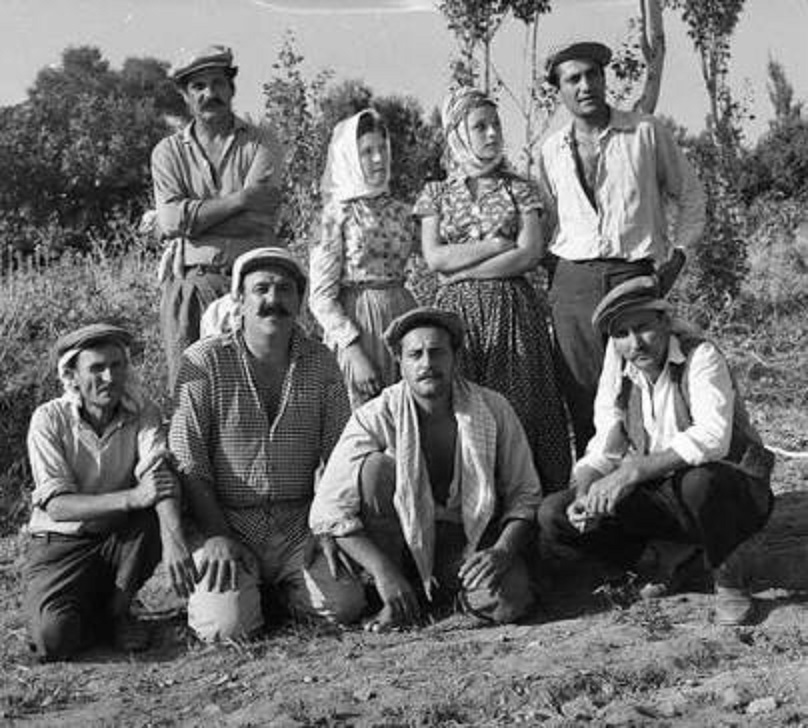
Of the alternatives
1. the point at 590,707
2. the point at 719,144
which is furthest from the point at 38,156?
the point at 590,707

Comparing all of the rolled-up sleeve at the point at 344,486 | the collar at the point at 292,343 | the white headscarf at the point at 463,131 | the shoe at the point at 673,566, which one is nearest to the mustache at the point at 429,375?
the rolled-up sleeve at the point at 344,486

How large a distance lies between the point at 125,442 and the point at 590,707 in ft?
6.24

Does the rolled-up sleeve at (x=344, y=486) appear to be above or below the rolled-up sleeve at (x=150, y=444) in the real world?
below

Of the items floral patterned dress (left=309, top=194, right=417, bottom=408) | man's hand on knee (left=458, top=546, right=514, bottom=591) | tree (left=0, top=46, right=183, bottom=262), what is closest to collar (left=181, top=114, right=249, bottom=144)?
floral patterned dress (left=309, top=194, right=417, bottom=408)

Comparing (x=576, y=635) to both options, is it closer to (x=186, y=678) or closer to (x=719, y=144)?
(x=186, y=678)

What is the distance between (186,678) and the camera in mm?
4113

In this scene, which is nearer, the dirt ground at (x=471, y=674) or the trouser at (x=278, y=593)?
the dirt ground at (x=471, y=674)

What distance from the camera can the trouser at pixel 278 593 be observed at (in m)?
4.36

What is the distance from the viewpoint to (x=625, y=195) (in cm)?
478

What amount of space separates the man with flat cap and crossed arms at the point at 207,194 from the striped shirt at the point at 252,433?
60 cm

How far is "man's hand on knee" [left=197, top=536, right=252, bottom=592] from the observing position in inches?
169

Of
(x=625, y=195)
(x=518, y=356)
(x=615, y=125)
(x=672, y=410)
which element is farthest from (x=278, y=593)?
(x=615, y=125)

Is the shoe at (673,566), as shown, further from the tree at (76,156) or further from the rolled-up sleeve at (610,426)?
the tree at (76,156)

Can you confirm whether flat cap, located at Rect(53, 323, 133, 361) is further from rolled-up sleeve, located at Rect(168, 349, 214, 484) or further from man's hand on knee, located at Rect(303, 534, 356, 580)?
→ man's hand on knee, located at Rect(303, 534, 356, 580)
